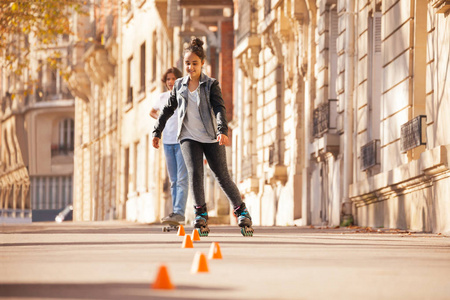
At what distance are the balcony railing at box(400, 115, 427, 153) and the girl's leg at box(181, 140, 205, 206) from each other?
3.72 m

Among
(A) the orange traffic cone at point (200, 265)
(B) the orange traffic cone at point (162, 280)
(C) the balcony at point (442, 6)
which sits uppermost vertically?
(C) the balcony at point (442, 6)

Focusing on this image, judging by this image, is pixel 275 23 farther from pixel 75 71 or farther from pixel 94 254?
pixel 75 71

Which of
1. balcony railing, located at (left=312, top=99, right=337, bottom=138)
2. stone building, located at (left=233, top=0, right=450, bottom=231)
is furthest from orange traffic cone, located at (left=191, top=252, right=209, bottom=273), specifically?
balcony railing, located at (left=312, top=99, right=337, bottom=138)

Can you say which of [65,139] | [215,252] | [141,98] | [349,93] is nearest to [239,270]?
[215,252]

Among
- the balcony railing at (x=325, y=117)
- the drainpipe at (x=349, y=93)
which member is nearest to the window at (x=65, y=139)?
the balcony railing at (x=325, y=117)

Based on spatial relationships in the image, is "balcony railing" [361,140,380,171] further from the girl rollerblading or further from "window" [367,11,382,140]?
the girl rollerblading

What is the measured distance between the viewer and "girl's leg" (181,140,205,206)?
12.6 metres

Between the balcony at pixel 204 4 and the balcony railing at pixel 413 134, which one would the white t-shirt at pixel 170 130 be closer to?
the balcony railing at pixel 413 134

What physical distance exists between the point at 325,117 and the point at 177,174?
672cm

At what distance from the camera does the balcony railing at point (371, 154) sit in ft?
59.7

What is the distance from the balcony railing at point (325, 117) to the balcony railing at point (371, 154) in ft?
7.94

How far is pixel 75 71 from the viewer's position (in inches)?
2255

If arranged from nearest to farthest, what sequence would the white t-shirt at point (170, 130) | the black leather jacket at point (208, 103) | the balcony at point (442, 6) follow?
1. the black leather jacket at point (208, 103)
2. the balcony at point (442, 6)
3. the white t-shirt at point (170, 130)

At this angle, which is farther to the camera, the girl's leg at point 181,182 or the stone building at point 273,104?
the stone building at point 273,104
